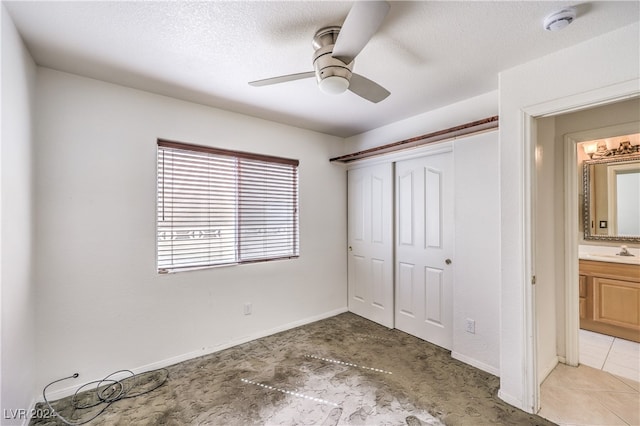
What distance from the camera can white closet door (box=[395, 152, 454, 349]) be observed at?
106 inches

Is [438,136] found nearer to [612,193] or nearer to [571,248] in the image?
[571,248]

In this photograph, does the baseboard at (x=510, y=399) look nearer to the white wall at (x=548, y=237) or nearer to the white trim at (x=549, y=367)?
the white wall at (x=548, y=237)

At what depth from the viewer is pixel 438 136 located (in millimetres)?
2553

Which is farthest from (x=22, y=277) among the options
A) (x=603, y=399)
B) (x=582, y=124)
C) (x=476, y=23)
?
(x=582, y=124)

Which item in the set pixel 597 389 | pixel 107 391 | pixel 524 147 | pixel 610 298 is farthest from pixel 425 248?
pixel 107 391

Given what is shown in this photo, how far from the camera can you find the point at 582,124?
7.64 ft

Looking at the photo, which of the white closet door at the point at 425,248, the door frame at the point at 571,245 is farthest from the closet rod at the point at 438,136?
the door frame at the point at 571,245

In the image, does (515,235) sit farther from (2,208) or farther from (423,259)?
(2,208)

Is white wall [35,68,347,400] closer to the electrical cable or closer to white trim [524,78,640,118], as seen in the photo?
the electrical cable

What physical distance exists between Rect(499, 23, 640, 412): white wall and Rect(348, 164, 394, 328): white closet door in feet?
4.37

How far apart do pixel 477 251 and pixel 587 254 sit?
1924 millimetres

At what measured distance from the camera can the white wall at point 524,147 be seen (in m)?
1.60

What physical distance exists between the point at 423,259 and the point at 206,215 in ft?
7.37

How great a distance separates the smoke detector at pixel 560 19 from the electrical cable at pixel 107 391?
3452 mm
